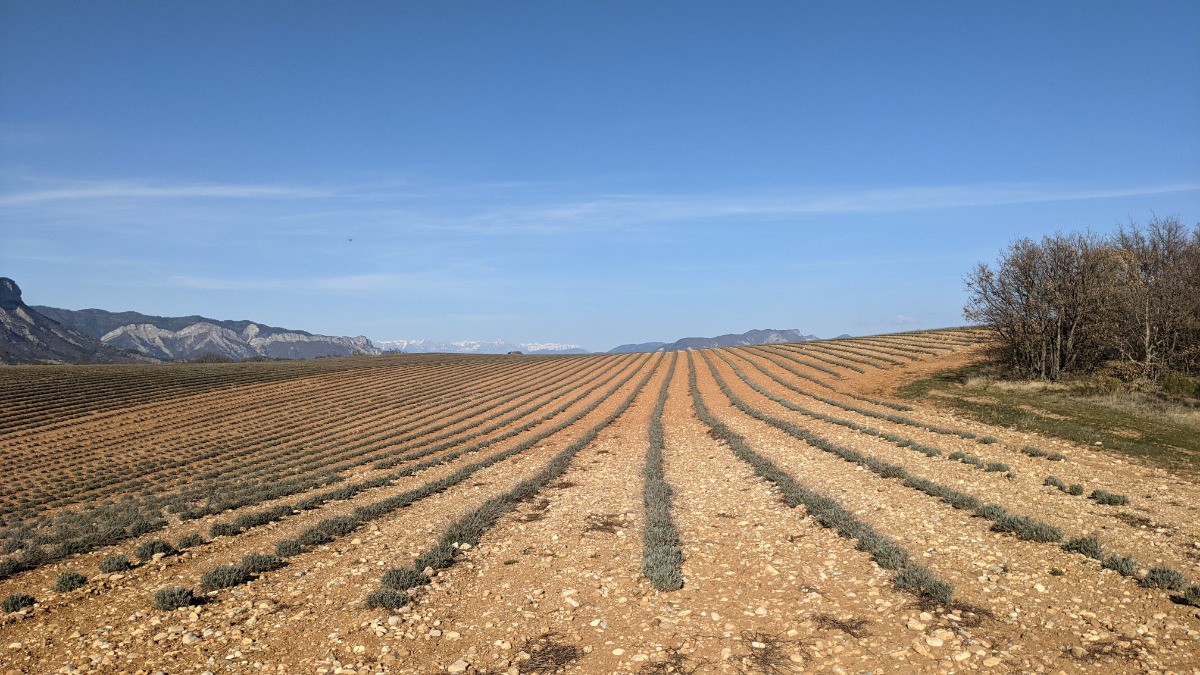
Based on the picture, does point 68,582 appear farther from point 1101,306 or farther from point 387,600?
point 1101,306

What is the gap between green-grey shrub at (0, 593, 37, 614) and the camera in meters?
8.65

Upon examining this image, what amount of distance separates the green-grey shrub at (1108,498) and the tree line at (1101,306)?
2467 centimetres

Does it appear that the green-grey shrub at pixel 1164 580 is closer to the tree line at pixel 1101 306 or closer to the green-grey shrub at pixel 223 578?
the green-grey shrub at pixel 223 578

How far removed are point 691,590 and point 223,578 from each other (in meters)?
7.98

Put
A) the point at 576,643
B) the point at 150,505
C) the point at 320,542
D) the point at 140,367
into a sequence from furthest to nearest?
the point at 140,367 → the point at 150,505 → the point at 320,542 → the point at 576,643

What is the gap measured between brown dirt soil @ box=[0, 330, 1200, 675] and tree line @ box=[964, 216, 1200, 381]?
808 inches

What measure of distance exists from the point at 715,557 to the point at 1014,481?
9358 mm

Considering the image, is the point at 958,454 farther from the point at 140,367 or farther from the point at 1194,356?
the point at 140,367

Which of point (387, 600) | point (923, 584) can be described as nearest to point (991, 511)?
point (923, 584)

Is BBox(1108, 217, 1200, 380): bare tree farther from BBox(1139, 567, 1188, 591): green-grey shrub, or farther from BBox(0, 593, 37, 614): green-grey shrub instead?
BBox(0, 593, 37, 614): green-grey shrub

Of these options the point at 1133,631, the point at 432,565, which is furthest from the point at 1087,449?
the point at 432,565

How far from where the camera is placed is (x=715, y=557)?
10625 mm

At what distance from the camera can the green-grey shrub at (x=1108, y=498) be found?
40.3 feet

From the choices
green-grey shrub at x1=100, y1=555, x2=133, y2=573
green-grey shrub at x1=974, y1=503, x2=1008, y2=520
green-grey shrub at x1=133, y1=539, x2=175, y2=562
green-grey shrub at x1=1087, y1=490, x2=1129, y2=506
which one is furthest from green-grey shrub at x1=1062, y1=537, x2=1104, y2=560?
green-grey shrub at x1=133, y1=539, x2=175, y2=562
